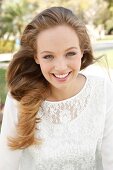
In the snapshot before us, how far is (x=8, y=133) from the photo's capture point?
2.41 m

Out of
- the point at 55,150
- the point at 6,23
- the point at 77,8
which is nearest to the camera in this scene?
the point at 55,150

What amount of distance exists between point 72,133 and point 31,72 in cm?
42

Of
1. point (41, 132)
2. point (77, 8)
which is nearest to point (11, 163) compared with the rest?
point (41, 132)

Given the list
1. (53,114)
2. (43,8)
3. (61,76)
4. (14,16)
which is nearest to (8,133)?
(53,114)

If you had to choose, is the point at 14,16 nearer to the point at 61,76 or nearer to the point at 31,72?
the point at 31,72

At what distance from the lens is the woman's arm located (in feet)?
7.87

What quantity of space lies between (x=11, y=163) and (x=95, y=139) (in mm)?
491

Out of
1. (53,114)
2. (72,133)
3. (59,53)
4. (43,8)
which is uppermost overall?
(59,53)

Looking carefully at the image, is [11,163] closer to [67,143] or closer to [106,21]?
[67,143]

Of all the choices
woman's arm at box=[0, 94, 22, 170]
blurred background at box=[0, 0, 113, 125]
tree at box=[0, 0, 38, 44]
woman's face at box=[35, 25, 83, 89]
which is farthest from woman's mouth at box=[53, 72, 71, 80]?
tree at box=[0, 0, 38, 44]

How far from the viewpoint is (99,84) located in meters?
2.50

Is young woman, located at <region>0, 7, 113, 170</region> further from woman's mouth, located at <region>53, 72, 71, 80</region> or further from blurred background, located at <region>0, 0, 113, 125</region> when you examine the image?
blurred background, located at <region>0, 0, 113, 125</region>

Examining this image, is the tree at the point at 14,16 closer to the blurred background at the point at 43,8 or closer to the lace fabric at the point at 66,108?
the blurred background at the point at 43,8

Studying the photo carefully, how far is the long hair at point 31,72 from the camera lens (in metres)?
2.25
